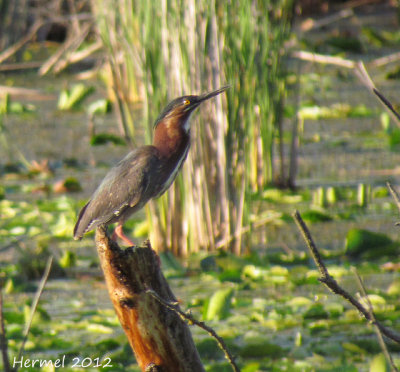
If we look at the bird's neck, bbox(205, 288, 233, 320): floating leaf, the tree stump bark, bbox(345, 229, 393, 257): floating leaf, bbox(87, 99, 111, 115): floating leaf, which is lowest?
bbox(87, 99, 111, 115): floating leaf

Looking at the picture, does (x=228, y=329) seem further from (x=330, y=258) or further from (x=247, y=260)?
(x=330, y=258)

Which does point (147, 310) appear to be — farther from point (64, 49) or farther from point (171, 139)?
point (64, 49)

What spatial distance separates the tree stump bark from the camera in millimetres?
2021

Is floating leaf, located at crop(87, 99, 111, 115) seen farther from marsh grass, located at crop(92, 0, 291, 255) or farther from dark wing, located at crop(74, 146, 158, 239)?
dark wing, located at crop(74, 146, 158, 239)

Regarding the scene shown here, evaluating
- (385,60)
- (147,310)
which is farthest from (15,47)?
(147,310)

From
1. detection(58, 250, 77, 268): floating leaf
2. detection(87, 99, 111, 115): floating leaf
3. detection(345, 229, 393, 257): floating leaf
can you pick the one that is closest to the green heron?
detection(58, 250, 77, 268): floating leaf

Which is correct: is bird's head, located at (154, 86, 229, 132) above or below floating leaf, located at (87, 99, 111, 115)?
above

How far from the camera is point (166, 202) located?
380 centimetres

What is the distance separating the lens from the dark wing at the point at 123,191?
2512 mm

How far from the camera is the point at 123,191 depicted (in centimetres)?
252

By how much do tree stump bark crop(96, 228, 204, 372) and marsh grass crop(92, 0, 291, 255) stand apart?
137cm

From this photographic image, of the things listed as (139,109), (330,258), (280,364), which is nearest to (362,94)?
(139,109)

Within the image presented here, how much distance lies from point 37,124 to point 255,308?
13.4 feet

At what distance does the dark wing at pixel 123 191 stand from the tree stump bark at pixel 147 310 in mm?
473
